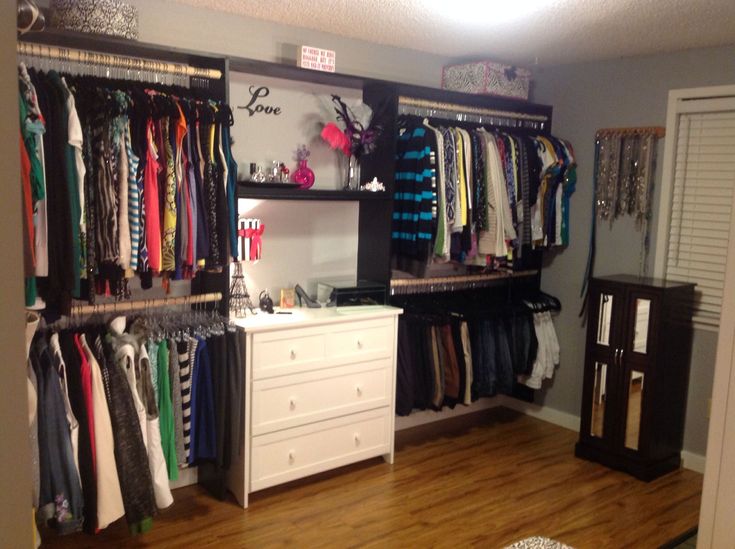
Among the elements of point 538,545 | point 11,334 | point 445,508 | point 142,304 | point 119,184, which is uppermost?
point 119,184

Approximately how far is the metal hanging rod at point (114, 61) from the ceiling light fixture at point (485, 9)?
1100 mm

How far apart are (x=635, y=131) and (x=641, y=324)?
1213 millimetres

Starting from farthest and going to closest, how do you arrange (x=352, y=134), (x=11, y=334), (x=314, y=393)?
(x=352, y=134) < (x=314, y=393) < (x=11, y=334)

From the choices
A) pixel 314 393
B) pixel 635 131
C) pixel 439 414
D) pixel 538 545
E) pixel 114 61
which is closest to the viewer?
pixel 538 545

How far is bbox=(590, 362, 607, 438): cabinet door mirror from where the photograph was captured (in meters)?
3.91

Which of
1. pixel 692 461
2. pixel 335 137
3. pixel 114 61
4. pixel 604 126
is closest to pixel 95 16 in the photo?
pixel 114 61

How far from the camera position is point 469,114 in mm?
4199

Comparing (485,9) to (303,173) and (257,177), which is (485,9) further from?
(257,177)

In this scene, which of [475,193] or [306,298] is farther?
[475,193]

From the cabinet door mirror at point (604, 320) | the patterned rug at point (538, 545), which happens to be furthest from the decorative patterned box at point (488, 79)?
the patterned rug at point (538, 545)

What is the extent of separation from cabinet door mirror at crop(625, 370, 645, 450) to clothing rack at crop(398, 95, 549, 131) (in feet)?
5.91

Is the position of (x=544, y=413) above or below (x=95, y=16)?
below

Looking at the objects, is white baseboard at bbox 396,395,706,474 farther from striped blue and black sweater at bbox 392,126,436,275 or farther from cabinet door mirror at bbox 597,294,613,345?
striped blue and black sweater at bbox 392,126,436,275

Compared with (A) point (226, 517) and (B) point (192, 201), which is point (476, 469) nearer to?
(A) point (226, 517)
